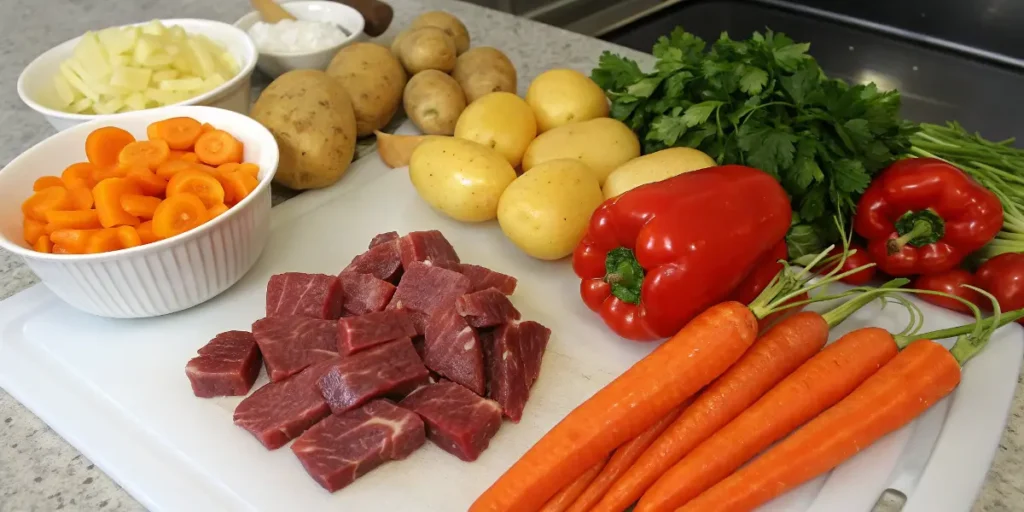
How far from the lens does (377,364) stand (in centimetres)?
118

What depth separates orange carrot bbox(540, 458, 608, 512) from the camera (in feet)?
3.51

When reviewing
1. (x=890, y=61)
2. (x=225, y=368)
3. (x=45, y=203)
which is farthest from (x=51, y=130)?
(x=890, y=61)

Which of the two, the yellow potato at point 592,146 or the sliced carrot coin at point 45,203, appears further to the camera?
the yellow potato at point 592,146

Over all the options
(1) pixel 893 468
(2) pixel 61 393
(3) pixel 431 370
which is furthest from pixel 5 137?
(1) pixel 893 468

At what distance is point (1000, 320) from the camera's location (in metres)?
1.15

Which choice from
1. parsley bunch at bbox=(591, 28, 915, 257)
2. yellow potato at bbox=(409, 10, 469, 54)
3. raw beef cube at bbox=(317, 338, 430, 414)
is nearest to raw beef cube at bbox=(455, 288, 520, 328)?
raw beef cube at bbox=(317, 338, 430, 414)

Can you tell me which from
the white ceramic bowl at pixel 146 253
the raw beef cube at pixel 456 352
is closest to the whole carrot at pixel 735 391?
the raw beef cube at pixel 456 352

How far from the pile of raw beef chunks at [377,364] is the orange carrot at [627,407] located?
0.34 ft

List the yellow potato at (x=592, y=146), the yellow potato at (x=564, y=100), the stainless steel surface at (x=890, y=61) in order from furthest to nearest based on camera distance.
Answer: the stainless steel surface at (x=890, y=61) < the yellow potato at (x=564, y=100) < the yellow potato at (x=592, y=146)

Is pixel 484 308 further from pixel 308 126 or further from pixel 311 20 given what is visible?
pixel 311 20

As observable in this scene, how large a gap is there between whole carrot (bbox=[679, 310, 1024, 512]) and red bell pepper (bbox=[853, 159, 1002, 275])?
0.20 m

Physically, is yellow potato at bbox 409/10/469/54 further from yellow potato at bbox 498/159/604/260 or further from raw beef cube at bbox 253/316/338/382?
raw beef cube at bbox 253/316/338/382

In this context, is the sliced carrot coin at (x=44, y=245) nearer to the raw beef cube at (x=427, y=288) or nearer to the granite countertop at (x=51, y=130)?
the granite countertop at (x=51, y=130)

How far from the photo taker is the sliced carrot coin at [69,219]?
4.06 ft
